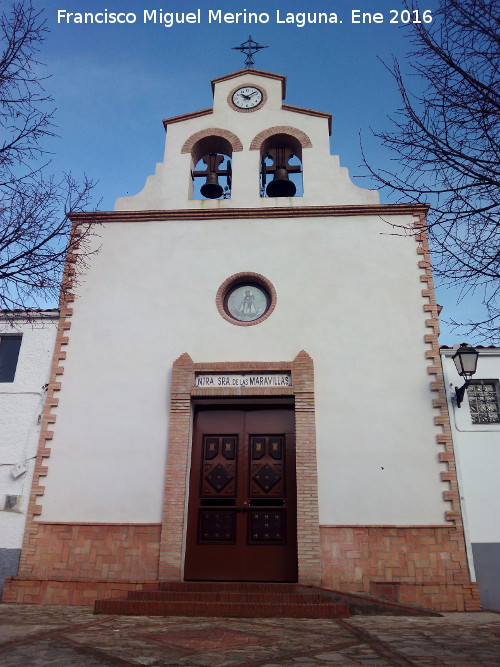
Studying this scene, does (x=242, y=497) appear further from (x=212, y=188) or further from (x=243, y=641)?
(x=212, y=188)

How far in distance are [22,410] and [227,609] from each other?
16.8 feet

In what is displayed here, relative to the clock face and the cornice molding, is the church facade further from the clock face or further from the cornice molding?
the clock face

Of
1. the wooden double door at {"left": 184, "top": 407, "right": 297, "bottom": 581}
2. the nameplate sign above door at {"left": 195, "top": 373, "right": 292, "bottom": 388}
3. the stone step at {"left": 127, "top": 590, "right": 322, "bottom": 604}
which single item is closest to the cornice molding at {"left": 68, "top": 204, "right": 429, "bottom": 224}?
the nameplate sign above door at {"left": 195, "top": 373, "right": 292, "bottom": 388}

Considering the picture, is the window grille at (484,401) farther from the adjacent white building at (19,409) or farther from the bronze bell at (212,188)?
the adjacent white building at (19,409)

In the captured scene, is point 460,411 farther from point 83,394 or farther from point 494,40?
point 83,394

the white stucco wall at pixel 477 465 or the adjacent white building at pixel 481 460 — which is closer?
the adjacent white building at pixel 481 460

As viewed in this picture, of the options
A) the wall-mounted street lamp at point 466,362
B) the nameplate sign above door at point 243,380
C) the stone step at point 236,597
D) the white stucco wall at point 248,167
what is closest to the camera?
the stone step at point 236,597

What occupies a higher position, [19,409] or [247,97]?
[247,97]

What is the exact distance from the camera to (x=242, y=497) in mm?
8805

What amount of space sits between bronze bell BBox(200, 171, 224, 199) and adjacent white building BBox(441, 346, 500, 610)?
5.68m

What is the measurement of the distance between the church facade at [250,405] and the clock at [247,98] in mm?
1276

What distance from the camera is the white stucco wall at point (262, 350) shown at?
8547mm

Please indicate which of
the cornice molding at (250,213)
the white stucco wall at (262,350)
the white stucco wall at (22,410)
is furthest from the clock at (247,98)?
the white stucco wall at (22,410)

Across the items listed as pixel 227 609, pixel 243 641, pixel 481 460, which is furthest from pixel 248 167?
pixel 243 641
